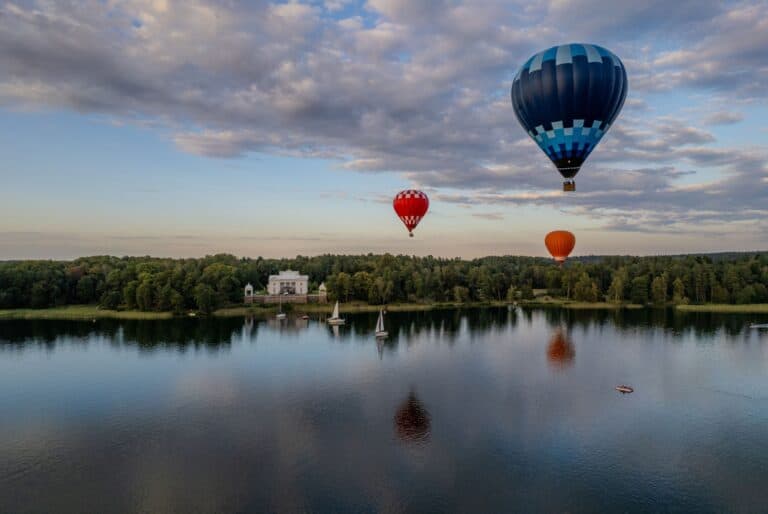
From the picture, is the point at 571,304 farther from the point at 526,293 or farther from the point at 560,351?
the point at 560,351

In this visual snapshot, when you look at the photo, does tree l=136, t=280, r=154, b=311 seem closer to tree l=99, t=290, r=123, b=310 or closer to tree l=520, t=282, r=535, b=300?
tree l=99, t=290, r=123, b=310

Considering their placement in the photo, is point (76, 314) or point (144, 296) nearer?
point (76, 314)

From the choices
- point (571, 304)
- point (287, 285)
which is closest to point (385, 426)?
point (287, 285)

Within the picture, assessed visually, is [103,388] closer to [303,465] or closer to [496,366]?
[303,465]

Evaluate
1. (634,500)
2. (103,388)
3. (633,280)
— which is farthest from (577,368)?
(633,280)

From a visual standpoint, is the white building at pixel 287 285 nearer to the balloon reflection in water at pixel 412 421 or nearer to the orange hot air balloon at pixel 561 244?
the orange hot air balloon at pixel 561 244

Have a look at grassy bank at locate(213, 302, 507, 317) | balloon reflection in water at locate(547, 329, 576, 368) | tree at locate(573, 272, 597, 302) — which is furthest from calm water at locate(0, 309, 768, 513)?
tree at locate(573, 272, 597, 302)
